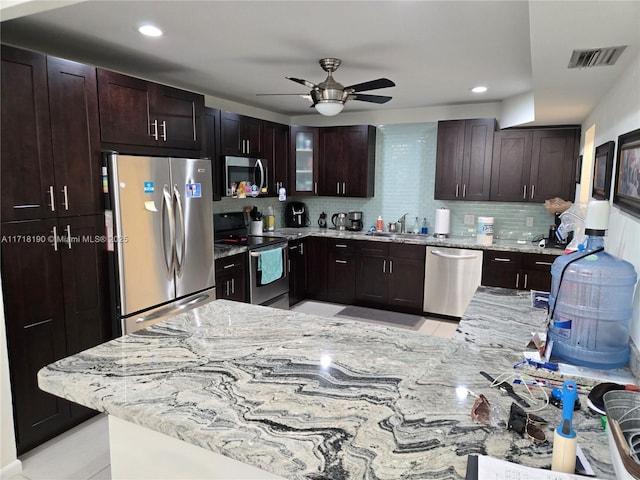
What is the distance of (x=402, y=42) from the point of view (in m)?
2.75

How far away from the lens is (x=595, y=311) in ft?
5.15

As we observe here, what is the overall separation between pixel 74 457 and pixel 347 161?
4.19 meters

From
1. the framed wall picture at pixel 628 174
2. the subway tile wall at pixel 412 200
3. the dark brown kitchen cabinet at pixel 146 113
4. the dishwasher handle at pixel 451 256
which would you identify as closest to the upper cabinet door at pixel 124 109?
the dark brown kitchen cabinet at pixel 146 113

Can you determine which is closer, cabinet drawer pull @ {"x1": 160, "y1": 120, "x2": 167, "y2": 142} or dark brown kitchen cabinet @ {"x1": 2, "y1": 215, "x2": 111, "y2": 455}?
dark brown kitchen cabinet @ {"x1": 2, "y1": 215, "x2": 111, "y2": 455}

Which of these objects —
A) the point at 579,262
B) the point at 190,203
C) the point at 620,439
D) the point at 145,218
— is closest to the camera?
the point at 620,439

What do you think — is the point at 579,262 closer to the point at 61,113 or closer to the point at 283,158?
the point at 61,113

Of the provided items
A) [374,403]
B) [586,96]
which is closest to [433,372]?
[374,403]

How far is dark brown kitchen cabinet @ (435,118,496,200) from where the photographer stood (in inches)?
185

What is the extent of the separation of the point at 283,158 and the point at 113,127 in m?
2.72

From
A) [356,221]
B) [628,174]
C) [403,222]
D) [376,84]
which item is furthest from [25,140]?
[403,222]

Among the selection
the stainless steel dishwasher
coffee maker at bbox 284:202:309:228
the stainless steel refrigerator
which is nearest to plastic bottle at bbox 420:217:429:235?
the stainless steel dishwasher

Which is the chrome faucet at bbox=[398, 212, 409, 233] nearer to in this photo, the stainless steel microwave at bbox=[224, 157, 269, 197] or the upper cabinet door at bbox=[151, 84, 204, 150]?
the stainless steel microwave at bbox=[224, 157, 269, 197]

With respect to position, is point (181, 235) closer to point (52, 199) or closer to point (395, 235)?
point (52, 199)

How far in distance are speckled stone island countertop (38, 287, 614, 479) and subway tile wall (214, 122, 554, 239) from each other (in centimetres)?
329
